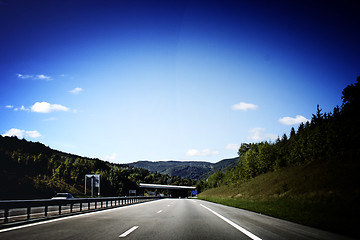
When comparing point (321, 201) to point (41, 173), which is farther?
point (41, 173)

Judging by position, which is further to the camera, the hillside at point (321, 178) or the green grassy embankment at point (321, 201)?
the hillside at point (321, 178)

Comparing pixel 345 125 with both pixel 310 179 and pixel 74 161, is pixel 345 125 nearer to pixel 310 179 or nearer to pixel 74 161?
pixel 310 179

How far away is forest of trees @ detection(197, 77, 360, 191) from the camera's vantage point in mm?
35062

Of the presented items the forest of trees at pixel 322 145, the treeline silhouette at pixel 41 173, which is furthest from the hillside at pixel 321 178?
the treeline silhouette at pixel 41 173

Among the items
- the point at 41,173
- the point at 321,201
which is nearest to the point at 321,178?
the point at 321,201

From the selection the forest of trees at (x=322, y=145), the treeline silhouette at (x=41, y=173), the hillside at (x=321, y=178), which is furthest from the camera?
the treeline silhouette at (x=41, y=173)

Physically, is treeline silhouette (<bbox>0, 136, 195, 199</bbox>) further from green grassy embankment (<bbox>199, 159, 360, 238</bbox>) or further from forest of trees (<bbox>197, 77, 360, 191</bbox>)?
green grassy embankment (<bbox>199, 159, 360, 238</bbox>)

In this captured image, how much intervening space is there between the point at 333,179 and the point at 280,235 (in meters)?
22.8

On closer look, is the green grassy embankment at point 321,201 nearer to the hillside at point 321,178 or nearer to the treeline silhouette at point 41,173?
the hillside at point 321,178

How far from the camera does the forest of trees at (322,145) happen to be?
115 feet

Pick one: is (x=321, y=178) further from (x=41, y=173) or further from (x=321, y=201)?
(x=41, y=173)

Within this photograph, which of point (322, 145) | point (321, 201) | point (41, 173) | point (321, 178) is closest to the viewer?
point (321, 201)

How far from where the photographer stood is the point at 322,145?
40.3 m

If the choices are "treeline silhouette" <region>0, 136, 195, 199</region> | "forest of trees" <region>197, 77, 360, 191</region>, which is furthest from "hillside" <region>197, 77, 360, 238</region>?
"treeline silhouette" <region>0, 136, 195, 199</region>
